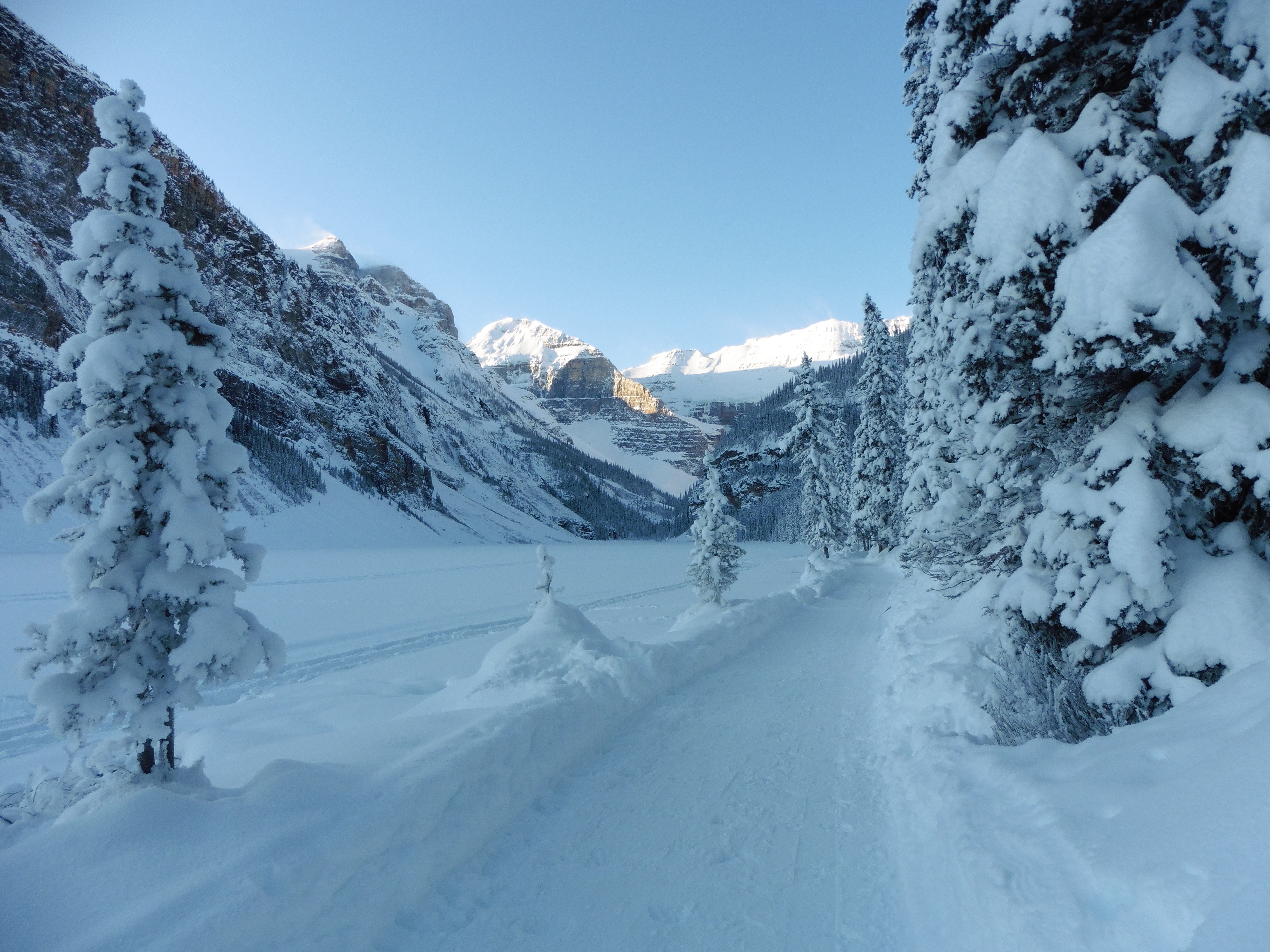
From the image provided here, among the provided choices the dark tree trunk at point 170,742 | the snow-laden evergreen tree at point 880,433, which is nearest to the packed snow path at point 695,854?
the dark tree trunk at point 170,742

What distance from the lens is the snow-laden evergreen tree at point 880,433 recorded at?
34.9 meters

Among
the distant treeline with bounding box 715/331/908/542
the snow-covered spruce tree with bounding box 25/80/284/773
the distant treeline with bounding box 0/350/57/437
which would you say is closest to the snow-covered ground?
the snow-covered spruce tree with bounding box 25/80/284/773

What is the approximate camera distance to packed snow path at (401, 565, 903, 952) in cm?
381

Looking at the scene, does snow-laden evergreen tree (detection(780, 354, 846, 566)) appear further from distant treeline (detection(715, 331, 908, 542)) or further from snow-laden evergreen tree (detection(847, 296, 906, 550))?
distant treeline (detection(715, 331, 908, 542))

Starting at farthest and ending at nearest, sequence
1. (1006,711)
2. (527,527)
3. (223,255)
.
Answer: (527,527) → (223,255) → (1006,711)

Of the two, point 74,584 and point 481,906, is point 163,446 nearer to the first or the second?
point 74,584

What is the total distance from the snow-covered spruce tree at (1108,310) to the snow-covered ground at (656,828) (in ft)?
3.11

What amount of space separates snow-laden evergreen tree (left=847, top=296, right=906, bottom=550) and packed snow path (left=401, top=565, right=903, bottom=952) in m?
29.2

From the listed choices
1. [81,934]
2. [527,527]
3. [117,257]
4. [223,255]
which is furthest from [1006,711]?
[223,255]

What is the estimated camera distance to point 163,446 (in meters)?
4.71

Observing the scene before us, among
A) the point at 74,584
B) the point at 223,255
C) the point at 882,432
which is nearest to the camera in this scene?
the point at 74,584

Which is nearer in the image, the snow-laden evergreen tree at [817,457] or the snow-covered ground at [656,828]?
the snow-covered ground at [656,828]

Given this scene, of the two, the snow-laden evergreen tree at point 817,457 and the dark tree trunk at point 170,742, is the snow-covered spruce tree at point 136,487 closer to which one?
the dark tree trunk at point 170,742

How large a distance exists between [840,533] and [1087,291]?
38.1 meters
